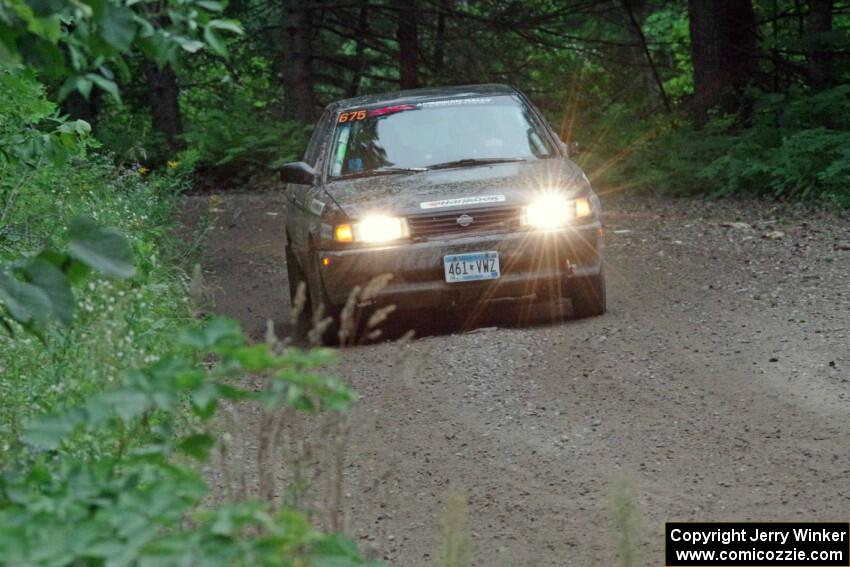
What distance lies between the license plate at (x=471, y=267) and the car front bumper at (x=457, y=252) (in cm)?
3

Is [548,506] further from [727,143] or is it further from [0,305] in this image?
[727,143]

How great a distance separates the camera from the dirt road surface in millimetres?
5758

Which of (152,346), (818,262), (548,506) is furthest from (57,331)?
(818,262)

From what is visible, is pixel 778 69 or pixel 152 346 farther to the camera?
pixel 778 69

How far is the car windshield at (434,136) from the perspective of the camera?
11070mm

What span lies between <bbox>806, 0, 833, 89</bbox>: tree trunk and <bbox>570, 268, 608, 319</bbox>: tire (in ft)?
36.0

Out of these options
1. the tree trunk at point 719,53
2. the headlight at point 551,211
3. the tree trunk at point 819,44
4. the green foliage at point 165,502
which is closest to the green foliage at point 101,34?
the green foliage at point 165,502

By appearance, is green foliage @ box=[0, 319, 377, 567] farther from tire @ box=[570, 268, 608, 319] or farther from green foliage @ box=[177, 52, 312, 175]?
green foliage @ box=[177, 52, 312, 175]

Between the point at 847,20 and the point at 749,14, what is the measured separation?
4491 millimetres

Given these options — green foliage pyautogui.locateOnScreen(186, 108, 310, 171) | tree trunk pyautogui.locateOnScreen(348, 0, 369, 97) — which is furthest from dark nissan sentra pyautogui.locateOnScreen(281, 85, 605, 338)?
tree trunk pyautogui.locateOnScreen(348, 0, 369, 97)

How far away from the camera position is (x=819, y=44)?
2020 cm

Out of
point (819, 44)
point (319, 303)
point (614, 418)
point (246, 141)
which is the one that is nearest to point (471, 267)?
point (319, 303)

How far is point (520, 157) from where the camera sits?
11125 millimetres

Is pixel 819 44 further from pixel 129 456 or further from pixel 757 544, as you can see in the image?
pixel 129 456
